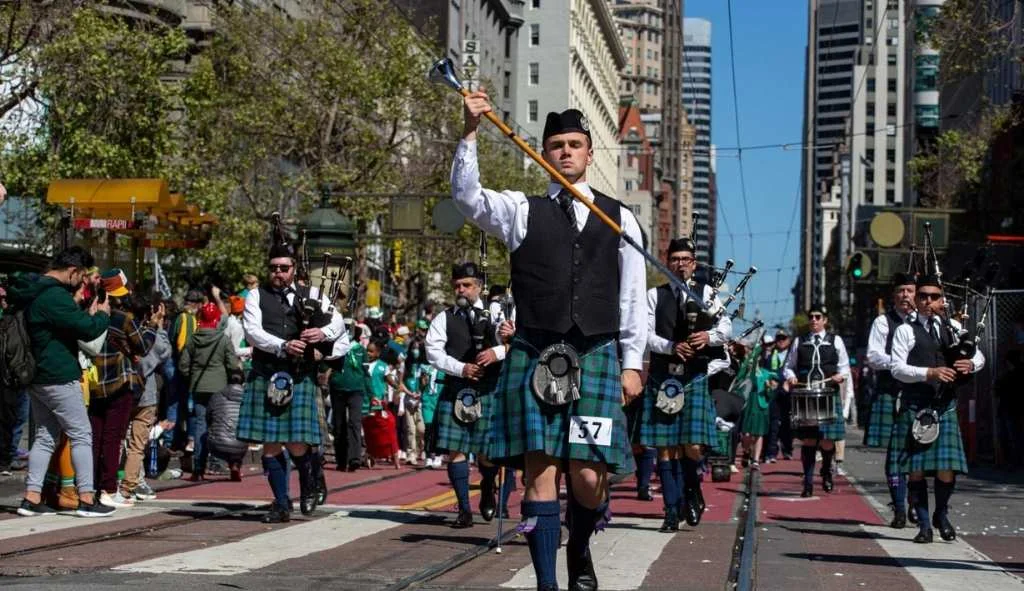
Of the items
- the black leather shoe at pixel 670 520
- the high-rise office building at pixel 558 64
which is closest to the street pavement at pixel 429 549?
the black leather shoe at pixel 670 520

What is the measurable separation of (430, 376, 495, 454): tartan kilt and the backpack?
9.32 ft

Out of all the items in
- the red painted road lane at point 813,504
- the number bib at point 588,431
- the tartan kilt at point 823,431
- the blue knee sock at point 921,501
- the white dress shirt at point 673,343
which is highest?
the white dress shirt at point 673,343

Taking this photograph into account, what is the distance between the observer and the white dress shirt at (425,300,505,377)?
1189cm

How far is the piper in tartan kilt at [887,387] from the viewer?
41.1 ft

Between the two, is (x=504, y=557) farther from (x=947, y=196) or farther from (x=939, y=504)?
(x=947, y=196)

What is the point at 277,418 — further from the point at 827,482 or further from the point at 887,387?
the point at 827,482

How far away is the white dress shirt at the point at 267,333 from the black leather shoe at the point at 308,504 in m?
1.08

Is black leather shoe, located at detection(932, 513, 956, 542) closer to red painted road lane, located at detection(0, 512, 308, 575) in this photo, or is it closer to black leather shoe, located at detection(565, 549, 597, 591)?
red painted road lane, located at detection(0, 512, 308, 575)

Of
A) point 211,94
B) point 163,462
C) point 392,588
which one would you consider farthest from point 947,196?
point 392,588

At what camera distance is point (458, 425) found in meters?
12.0

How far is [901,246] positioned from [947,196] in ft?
87.2

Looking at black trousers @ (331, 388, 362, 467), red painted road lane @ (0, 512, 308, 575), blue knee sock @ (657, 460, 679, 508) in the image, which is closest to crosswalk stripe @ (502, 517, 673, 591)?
blue knee sock @ (657, 460, 679, 508)

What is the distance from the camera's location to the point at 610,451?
696 centimetres

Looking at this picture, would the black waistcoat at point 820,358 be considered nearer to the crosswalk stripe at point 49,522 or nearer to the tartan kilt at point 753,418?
the tartan kilt at point 753,418
